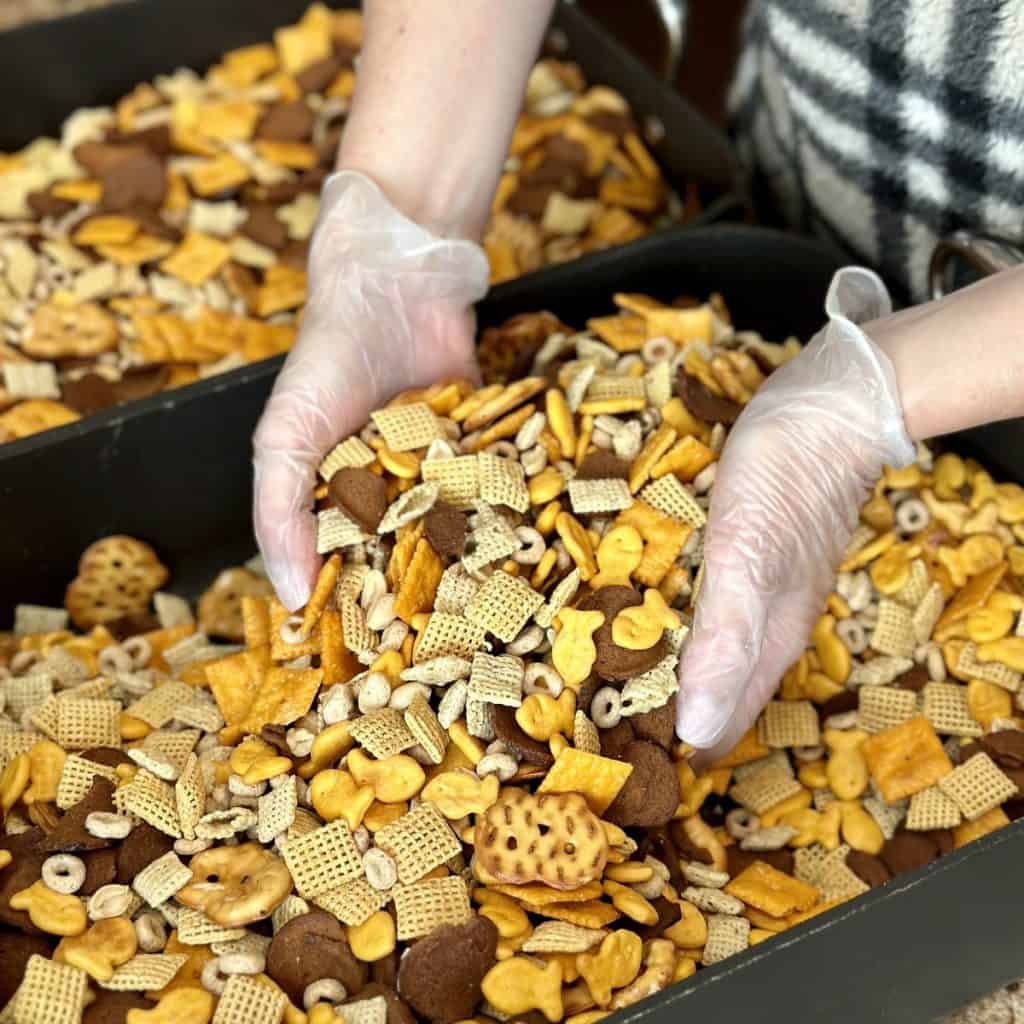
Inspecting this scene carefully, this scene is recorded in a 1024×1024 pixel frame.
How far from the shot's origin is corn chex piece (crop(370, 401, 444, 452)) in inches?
37.8

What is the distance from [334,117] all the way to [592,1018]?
3.72ft

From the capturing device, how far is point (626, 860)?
83 centimetres

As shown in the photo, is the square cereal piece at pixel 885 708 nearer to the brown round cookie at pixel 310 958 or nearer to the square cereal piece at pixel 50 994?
the brown round cookie at pixel 310 958

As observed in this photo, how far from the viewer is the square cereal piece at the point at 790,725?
96cm

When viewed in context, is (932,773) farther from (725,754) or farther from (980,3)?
(980,3)

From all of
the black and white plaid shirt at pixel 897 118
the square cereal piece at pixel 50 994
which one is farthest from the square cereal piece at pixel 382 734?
the black and white plaid shirt at pixel 897 118

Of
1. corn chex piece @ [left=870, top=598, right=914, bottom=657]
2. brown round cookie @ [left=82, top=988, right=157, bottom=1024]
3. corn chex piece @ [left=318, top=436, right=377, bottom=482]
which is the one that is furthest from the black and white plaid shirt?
brown round cookie @ [left=82, top=988, right=157, bottom=1024]

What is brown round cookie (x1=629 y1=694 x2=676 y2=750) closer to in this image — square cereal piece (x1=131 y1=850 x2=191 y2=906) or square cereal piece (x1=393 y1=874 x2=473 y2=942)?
square cereal piece (x1=393 y1=874 x2=473 y2=942)

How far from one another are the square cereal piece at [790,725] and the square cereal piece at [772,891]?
0.38ft

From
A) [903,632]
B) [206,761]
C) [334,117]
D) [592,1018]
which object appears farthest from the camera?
[334,117]

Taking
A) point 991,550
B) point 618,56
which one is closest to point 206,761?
Result: point 991,550

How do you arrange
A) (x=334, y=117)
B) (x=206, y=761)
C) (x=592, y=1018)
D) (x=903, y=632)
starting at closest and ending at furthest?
(x=592, y=1018) < (x=206, y=761) < (x=903, y=632) < (x=334, y=117)

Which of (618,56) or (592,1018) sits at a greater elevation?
(618,56)

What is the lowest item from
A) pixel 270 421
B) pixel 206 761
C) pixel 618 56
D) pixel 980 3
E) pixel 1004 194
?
pixel 206 761
